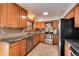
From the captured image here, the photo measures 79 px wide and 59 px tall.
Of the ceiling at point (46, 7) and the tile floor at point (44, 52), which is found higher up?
the ceiling at point (46, 7)

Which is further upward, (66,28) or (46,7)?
(46,7)

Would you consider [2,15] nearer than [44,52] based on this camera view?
Yes

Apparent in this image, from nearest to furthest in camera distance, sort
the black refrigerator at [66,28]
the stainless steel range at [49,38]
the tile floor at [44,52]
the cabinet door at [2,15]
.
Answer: the cabinet door at [2,15] < the black refrigerator at [66,28] < the tile floor at [44,52] < the stainless steel range at [49,38]

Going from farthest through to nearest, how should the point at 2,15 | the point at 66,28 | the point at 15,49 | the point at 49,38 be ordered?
1. the point at 49,38
2. the point at 66,28
3. the point at 15,49
4. the point at 2,15

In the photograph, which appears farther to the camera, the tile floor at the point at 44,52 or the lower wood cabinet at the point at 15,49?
the tile floor at the point at 44,52

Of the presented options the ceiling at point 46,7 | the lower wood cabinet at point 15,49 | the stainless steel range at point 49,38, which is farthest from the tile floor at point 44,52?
the stainless steel range at point 49,38

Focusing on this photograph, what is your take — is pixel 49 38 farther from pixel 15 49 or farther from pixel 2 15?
pixel 2 15

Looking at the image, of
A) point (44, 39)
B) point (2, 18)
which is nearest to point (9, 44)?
point (2, 18)

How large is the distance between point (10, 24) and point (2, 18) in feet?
1.37

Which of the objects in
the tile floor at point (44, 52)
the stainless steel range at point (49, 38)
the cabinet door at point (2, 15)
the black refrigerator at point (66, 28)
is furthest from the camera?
the stainless steel range at point (49, 38)

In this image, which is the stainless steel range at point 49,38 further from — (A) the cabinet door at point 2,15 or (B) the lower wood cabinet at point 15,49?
(A) the cabinet door at point 2,15

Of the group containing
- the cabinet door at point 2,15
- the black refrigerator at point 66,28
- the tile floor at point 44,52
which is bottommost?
the tile floor at point 44,52

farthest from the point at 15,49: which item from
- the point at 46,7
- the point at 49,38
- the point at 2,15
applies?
the point at 49,38

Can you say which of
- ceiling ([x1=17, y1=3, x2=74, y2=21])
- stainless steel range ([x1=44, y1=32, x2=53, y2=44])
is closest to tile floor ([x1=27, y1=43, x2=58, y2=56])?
ceiling ([x1=17, y1=3, x2=74, y2=21])
